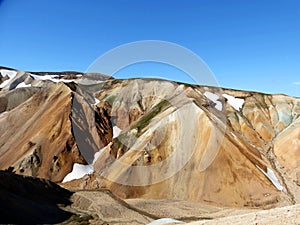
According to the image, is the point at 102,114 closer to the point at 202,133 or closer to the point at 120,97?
the point at 120,97

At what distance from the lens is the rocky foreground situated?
33.1m

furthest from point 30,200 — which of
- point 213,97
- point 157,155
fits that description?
point 213,97

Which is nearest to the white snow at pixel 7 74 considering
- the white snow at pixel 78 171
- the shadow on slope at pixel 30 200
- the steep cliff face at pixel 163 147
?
the steep cliff face at pixel 163 147

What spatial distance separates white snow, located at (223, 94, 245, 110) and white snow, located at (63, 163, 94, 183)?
3645 cm

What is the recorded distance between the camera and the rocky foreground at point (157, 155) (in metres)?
33.1

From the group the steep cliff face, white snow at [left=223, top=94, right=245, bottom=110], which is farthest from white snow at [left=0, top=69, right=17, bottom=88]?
white snow at [left=223, top=94, right=245, bottom=110]

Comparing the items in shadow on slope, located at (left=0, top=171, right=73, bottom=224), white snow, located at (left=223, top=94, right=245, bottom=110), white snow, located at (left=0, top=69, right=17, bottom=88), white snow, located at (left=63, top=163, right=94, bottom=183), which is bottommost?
shadow on slope, located at (left=0, top=171, right=73, bottom=224)

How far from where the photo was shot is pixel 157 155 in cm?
4228

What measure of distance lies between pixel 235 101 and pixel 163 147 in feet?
116

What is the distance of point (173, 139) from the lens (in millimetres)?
43438

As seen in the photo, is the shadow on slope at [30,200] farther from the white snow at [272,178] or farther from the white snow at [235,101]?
the white snow at [235,101]

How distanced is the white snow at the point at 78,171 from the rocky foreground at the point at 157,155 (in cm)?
14

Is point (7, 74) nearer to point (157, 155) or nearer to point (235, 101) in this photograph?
point (235, 101)

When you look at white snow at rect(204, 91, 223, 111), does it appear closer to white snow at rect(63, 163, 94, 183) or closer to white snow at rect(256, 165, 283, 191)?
white snow at rect(256, 165, 283, 191)
